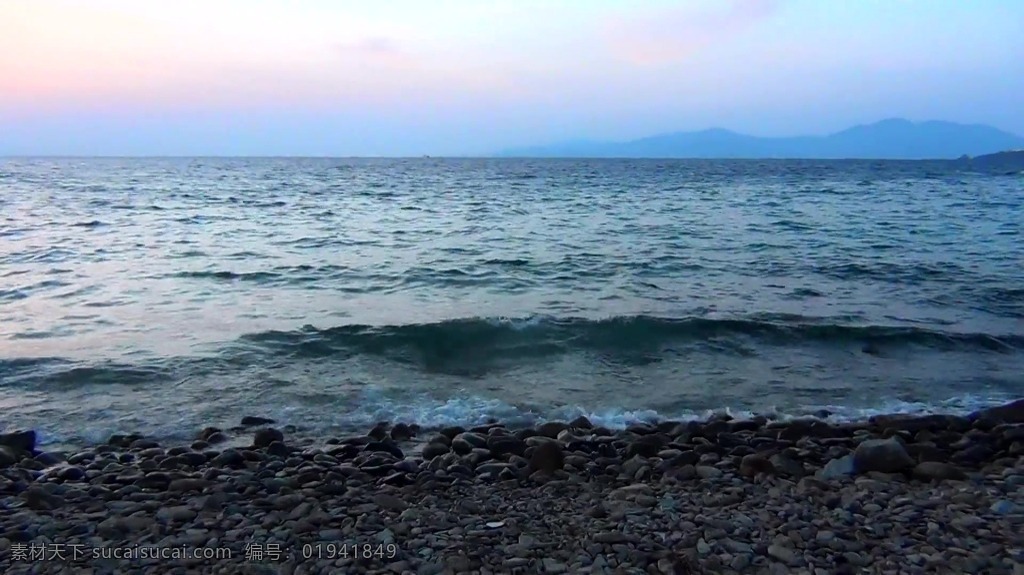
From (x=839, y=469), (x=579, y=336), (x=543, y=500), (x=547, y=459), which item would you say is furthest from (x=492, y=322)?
(x=839, y=469)

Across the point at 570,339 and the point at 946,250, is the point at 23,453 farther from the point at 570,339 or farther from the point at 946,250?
the point at 946,250

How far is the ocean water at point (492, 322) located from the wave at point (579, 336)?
0.16 feet

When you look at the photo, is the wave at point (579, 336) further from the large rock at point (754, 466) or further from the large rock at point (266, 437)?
the large rock at point (754, 466)

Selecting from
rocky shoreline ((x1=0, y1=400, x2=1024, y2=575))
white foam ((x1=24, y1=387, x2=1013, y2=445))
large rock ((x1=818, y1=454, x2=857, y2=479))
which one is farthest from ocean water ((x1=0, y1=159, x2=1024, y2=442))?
large rock ((x1=818, y1=454, x2=857, y2=479))

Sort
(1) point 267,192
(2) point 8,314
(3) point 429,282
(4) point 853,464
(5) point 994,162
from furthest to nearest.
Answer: (5) point 994,162 → (1) point 267,192 → (3) point 429,282 → (2) point 8,314 → (4) point 853,464

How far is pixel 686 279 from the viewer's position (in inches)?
642

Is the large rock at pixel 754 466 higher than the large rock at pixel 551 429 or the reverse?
higher

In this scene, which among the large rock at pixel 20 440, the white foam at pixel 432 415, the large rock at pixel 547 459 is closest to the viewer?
the large rock at pixel 547 459

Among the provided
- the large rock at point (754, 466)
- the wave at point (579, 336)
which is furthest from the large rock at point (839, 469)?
the wave at point (579, 336)

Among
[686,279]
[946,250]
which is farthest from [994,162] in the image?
[686,279]

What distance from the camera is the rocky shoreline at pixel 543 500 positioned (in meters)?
4.27

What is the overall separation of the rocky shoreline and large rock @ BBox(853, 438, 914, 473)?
0.05 ft

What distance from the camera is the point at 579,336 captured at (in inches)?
458

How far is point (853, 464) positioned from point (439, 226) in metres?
21.8
